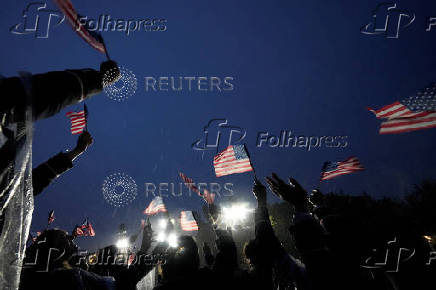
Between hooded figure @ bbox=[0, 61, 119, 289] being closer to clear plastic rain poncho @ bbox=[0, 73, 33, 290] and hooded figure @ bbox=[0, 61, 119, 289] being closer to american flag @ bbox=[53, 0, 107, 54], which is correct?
clear plastic rain poncho @ bbox=[0, 73, 33, 290]

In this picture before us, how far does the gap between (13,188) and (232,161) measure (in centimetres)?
838

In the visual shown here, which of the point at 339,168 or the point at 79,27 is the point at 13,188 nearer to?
the point at 79,27

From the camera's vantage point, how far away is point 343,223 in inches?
103

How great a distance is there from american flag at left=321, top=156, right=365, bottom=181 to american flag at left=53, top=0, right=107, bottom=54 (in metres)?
7.09

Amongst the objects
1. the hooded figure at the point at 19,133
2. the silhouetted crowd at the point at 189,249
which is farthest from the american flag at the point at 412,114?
the hooded figure at the point at 19,133

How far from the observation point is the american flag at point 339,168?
25.3 feet

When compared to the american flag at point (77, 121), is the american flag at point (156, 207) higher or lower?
lower

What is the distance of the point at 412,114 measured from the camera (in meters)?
6.04

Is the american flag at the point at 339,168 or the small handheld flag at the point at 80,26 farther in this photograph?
the american flag at the point at 339,168

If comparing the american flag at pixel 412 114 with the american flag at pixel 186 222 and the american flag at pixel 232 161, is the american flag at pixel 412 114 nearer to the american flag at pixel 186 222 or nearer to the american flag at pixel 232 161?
the american flag at pixel 232 161

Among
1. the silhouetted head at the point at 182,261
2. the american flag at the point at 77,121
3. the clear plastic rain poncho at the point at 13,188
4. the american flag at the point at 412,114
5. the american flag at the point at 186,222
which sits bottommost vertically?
the silhouetted head at the point at 182,261

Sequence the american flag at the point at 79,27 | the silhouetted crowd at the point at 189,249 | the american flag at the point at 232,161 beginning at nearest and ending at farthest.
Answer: the silhouetted crowd at the point at 189,249 < the american flag at the point at 79,27 < the american flag at the point at 232,161

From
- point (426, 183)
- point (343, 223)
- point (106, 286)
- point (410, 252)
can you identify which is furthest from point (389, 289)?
point (426, 183)

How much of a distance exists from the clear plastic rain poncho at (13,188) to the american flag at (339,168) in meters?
7.76
